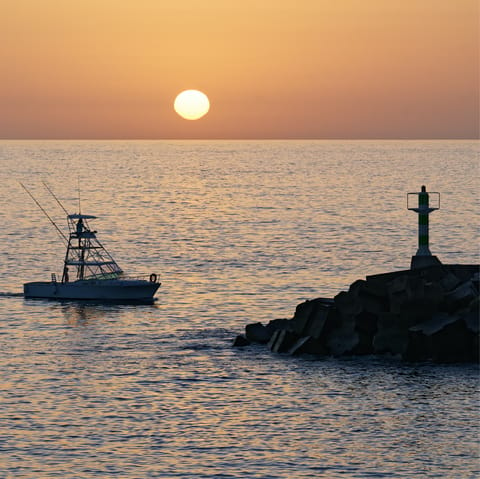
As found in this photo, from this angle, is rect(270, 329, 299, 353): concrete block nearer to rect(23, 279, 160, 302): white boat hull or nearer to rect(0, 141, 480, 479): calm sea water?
rect(0, 141, 480, 479): calm sea water

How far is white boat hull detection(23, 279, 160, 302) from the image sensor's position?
221ft

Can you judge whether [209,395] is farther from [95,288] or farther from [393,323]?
[95,288]

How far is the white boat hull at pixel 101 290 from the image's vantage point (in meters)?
67.3

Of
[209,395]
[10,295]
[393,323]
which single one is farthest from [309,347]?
[10,295]

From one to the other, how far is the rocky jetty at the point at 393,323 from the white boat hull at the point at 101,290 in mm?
15832

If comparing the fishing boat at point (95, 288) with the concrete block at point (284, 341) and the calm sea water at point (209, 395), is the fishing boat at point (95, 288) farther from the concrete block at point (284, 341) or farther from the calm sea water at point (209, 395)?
the concrete block at point (284, 341)

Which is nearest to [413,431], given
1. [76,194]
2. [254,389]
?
[254,389]

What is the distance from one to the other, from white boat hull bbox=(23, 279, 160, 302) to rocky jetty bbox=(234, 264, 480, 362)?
51.9 ft

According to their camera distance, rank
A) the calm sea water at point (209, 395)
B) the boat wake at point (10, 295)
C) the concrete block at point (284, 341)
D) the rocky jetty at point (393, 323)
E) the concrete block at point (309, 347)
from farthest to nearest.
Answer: the boat wake at point (10, 295) → the concrete block at point (284, 341) → the concrete block at point (309, 347) → the rocky jetty at point (393, 323) → the calm sea water at point (209, 395)

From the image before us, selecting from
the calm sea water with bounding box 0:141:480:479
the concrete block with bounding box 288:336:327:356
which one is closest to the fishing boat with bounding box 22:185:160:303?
the calm sea water with bounding box 0:141:480:479

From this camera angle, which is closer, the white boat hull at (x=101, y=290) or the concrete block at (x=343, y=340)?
the concrete block at (x=343, y=340)

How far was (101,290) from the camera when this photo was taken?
220 feet

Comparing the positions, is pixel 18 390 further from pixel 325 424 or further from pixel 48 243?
pixel 48 243

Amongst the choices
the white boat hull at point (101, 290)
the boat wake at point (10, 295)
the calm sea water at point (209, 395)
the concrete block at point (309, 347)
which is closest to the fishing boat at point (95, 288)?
the white boat hull at point (101, 290)
